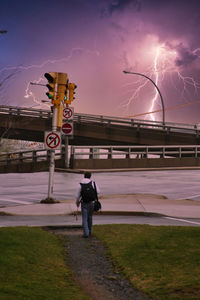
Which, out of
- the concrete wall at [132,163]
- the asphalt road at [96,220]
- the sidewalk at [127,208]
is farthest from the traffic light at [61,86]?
the concrete wall at [132,163]

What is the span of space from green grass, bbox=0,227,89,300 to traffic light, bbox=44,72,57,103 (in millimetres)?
6424

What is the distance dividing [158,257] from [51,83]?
9101mm

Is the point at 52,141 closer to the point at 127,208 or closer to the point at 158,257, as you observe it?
the point at 127,208

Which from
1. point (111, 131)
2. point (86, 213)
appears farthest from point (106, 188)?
point (111, 131)

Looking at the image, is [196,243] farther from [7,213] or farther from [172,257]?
[7,213]

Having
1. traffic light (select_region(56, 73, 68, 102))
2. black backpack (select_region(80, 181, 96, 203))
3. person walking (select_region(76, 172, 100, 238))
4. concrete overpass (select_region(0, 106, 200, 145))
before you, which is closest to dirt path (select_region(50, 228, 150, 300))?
person walking (select_region(76, 172, 100, 238))

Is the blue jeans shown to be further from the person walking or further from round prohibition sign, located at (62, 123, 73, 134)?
round prohibition sign, located at (62, 123, 73, 134)

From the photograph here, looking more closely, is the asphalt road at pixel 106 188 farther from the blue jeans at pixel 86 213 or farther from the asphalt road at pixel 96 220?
the blue jeans at pixel 86 213

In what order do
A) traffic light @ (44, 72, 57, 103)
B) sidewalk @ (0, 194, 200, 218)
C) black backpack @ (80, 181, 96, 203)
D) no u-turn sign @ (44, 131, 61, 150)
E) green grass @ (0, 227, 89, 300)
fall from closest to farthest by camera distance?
green grass @ (0, 227, 89, 300) → black backpack @ (80, 181, 96, 203) → sidewalk @ (0, 194, 200, 218) → no u-turn sign @ (44, 131, 61, 150) → traffic light @ (44, 72, 57, 103)

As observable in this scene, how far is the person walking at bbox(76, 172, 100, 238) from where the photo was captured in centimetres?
1016

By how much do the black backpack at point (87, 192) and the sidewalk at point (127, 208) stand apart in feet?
12.6

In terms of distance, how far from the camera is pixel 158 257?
8094 millimetres

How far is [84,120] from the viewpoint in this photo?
1997 inches

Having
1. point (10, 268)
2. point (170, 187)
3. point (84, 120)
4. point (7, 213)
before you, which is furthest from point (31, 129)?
point (10, 268)
